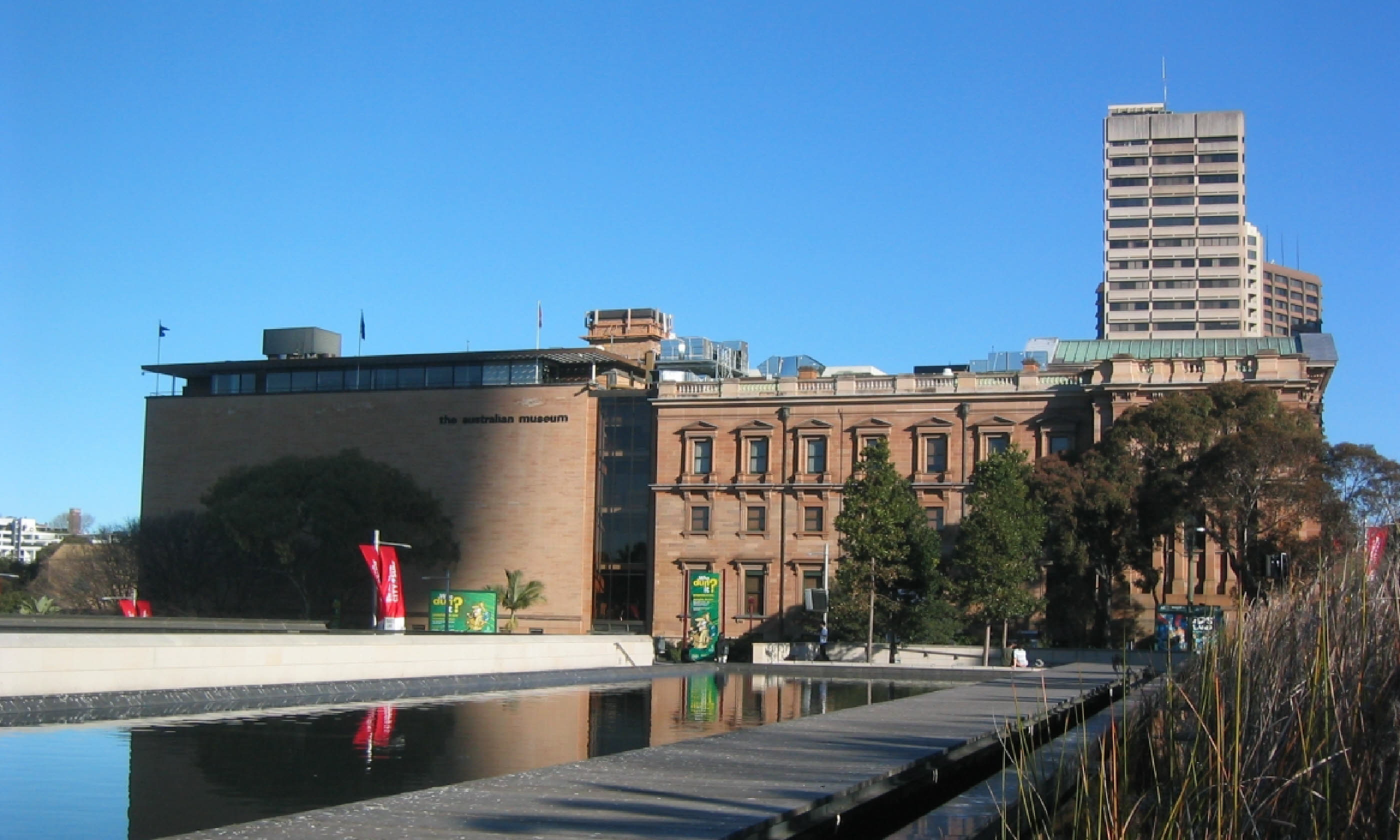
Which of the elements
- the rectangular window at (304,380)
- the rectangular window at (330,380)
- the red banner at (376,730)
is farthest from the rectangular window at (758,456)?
the red banner at (376,730)

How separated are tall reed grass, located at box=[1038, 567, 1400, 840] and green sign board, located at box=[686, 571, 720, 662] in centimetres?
4568

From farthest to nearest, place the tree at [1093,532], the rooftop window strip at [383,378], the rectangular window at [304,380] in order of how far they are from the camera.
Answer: the rectangular window at [304,380]
the rooftop window strip at [383,378]
the tree at [1093,532]

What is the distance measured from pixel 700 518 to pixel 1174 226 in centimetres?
6609

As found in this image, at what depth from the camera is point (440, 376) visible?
79.9m

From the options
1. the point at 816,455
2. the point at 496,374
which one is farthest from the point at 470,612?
the point at 496,374

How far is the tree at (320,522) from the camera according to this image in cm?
7069

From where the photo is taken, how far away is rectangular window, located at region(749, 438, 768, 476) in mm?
72750

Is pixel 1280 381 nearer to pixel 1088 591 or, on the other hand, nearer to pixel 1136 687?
pixel 1088 591

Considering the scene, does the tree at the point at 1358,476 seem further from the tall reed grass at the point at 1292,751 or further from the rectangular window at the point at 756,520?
the tall reed grass at the point at 1292,751

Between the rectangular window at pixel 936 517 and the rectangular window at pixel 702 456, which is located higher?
the rectangular window at pixel 702 456

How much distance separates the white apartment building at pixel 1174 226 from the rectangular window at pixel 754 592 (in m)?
60.2

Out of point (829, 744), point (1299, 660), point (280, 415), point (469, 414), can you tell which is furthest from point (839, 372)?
point (1299, 660)

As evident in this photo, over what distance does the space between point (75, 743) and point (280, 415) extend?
220 ft

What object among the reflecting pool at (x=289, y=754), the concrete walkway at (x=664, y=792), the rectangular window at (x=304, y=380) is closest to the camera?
the concrete walkway at (x=664, y=792)
